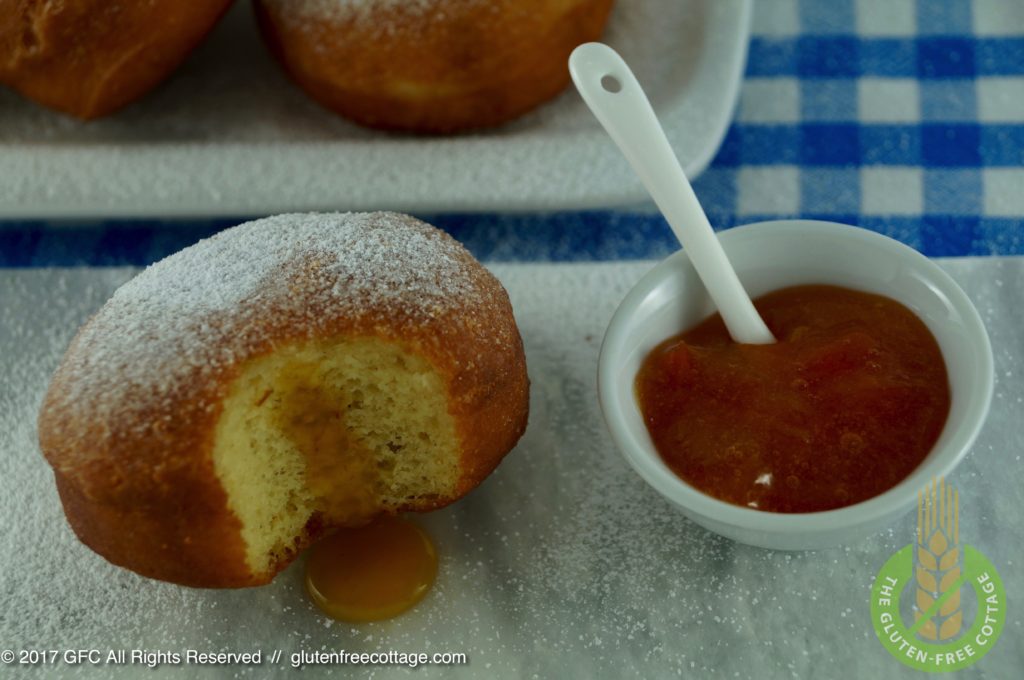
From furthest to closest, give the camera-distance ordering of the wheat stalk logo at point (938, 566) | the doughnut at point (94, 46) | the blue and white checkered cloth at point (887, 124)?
1. the blue and white checkered cloth at point (887, 124)
2. the doughnut at point (94, 46)
3. the wheat stalk logo at point (938, 566)

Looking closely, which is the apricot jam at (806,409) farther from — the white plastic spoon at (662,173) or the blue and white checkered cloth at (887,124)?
the blue and white checkered cloth at (887,124)

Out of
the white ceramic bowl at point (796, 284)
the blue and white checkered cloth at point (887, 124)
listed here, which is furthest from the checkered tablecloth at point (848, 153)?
the white ceramic bowl at point (796, 284)

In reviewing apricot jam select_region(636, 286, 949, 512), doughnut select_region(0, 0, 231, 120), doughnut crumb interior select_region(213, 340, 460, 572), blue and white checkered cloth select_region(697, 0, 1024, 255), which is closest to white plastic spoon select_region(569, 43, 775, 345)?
apricot jam select_region(636, 286, 949, 512)

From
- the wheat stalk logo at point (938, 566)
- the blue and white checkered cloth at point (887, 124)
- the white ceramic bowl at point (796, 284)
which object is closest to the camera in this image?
the white ceramic bowl at point (796, 284)

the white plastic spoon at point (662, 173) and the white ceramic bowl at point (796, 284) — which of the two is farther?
the white plastic spoon at point (662, 173)

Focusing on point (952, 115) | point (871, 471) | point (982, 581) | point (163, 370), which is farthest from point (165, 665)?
point (952, 115)

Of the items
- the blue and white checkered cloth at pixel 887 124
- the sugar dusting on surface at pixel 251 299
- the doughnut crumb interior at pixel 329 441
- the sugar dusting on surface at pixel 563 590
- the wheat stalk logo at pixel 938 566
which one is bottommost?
the blue and white checkered cloth at pixel 887 124

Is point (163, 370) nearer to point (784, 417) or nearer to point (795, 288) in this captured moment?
point (784, 417)
